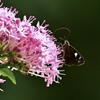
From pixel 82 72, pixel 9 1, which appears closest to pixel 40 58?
pixel 9 1

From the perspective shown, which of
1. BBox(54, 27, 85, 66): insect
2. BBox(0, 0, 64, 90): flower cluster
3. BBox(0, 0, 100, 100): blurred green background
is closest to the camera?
BBox(0, 0, 64, 90): flower cluster

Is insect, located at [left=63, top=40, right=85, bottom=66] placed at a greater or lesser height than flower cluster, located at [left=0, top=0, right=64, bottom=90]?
greater

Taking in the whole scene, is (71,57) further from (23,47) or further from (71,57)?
(23,47)

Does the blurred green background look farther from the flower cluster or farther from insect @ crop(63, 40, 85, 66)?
the flower cluster

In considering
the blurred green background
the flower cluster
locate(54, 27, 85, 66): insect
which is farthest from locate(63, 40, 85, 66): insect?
the blurred green background

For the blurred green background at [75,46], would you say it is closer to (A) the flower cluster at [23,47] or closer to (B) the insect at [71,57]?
(B) the insect at [71,57]
